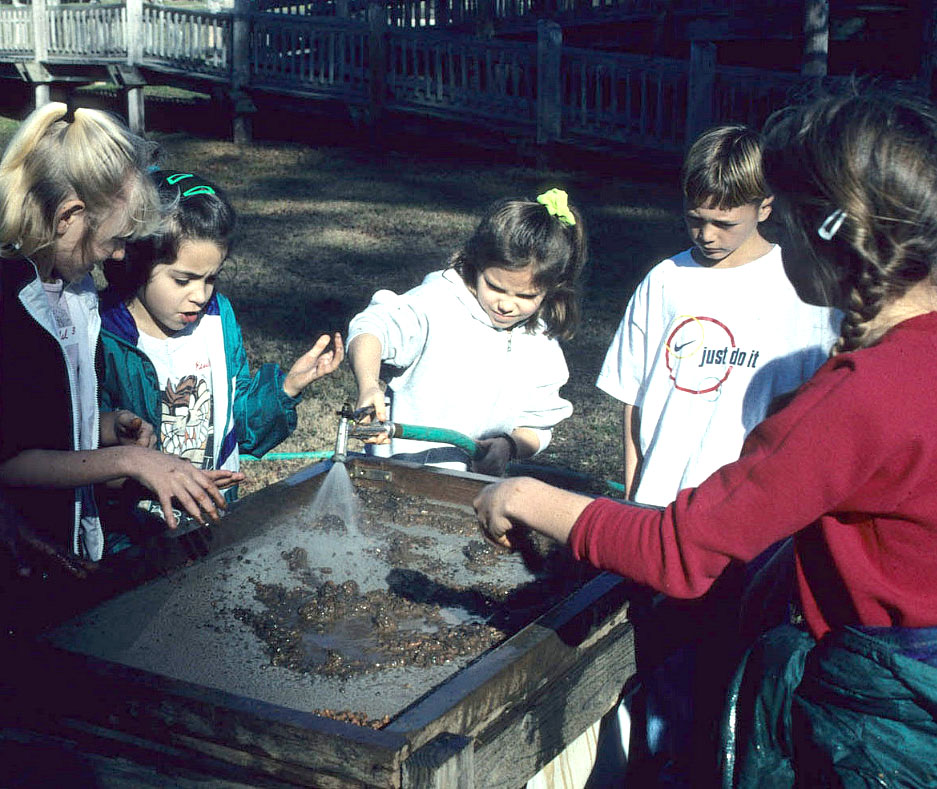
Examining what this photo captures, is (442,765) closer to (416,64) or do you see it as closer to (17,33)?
(416,64)

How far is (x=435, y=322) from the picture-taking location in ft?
10.9

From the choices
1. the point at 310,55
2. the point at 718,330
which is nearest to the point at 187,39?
the point at 310,55

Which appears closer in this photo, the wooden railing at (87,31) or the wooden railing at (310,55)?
the wooden railing at (310,55)

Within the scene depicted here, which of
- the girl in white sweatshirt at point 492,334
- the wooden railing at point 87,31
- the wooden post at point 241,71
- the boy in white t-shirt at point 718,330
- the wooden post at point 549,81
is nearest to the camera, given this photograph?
the boy in white t-shirt at point 718,330

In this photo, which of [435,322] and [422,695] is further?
[435,322]

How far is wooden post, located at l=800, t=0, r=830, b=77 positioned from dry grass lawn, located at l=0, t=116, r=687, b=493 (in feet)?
5.28

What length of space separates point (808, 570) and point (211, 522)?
1.36 metres

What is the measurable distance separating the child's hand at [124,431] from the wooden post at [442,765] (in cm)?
112

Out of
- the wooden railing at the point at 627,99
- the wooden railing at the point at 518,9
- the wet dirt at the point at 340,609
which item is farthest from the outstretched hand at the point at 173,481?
the wooden railing at the point at 518,9

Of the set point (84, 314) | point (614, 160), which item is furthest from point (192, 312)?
Result: point (614, 160)

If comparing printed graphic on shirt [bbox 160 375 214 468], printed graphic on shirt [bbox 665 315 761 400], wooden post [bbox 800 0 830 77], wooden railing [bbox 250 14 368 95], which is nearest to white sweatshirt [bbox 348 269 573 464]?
printed graphic on shirt [bbox 665 315 761 400]

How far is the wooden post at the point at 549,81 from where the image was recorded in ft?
37.1

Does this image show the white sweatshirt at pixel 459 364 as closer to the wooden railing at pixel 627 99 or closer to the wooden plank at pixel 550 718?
the wooden plank at pixel 550 718

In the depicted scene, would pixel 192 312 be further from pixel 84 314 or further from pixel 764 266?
pixel 764 266
